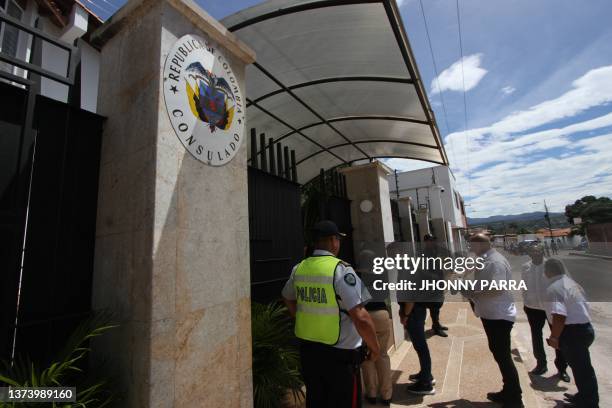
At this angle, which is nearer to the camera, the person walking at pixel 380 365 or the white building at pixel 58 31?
the person walking at pixel 380 365

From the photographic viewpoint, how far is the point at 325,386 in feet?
8.38

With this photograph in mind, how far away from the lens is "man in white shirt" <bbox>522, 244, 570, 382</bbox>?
14.2ft

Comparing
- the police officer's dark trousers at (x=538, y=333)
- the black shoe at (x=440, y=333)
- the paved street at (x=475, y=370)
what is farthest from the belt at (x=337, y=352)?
the black shoe at (x=440, y=333)

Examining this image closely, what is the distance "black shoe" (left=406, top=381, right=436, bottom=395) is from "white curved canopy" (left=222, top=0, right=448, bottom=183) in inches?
174

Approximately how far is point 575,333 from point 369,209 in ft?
11.0

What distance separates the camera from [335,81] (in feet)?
17.5

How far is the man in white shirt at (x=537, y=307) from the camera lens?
14.2ft

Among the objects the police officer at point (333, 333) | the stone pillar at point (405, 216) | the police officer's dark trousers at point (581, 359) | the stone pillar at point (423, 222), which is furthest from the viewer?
the stone pillar at point (423, 222)

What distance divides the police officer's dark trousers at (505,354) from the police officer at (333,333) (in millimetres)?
1922

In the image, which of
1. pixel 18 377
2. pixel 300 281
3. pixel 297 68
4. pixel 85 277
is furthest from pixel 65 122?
pixel 297 68

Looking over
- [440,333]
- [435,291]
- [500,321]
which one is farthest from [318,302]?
[440,333]

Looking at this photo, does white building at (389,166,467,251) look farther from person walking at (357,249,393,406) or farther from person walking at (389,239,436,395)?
person walking at (357,249,393,406)

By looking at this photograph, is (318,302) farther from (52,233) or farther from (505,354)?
(505,354)
